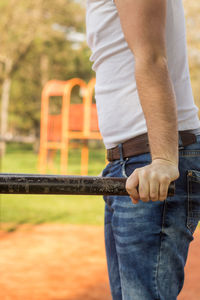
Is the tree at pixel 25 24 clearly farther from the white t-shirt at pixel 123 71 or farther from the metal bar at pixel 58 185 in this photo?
the metal bar at pixel 58 185

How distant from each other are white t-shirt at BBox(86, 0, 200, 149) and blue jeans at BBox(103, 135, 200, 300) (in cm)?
9

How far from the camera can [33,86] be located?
82.4 feet

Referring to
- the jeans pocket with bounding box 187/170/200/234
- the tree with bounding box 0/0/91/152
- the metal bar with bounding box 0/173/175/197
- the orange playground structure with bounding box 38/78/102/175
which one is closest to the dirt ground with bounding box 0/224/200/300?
the jeans pocket with bounding box 187/170/200/234

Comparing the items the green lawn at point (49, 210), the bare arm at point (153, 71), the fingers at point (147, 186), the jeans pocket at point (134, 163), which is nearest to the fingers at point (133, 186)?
the fingers at point (147, 186)

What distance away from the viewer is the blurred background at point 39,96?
5231 millimetres

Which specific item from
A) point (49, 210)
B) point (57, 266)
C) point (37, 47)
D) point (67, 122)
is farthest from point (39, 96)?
point (57, 266)

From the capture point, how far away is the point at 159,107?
1.06m

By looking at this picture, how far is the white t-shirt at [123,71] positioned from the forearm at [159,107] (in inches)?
5.5

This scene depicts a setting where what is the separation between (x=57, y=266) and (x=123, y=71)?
3.22 meters

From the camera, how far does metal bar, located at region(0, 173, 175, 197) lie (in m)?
0.93

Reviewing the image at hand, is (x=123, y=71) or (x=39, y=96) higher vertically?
(x=39, y=96)

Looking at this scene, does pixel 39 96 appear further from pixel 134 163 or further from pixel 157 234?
pixel 157 234

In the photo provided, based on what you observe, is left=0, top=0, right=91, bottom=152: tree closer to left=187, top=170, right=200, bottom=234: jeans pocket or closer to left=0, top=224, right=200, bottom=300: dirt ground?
left=0, top=224, right=200, bottom=300: dirt ground

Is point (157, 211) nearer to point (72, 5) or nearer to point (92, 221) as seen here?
point (92, 221)
